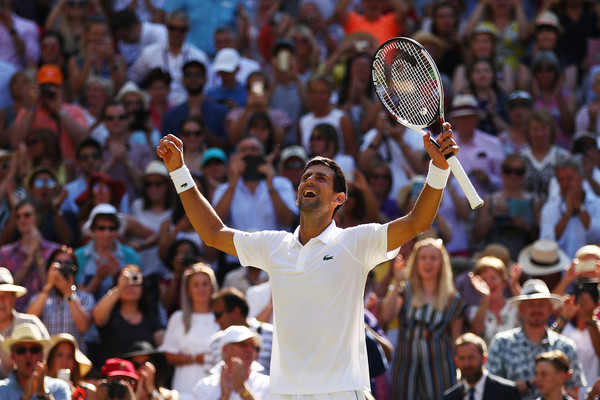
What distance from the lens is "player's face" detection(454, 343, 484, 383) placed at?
9.72 meters

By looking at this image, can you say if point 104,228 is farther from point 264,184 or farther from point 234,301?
point 234,301

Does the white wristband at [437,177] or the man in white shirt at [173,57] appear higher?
the man in white shirt at [173,57]

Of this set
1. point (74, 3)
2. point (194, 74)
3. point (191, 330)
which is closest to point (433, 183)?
point (191, 330)

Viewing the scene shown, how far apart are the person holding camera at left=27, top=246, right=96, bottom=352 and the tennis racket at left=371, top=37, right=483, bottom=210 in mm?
4912

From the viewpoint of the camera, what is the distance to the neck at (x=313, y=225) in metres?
6.66

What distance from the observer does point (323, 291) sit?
6.47 metres

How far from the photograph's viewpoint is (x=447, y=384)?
10.4m

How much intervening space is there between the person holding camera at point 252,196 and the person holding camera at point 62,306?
1.98 m

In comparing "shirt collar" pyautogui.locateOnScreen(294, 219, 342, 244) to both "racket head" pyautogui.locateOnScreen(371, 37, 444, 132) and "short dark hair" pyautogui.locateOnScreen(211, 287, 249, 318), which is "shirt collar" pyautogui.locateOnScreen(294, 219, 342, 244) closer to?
"racket head" pyautogui.locateOnScreen(371, 37, 444, 132)

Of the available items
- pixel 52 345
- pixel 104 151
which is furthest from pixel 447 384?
pixel 104 151

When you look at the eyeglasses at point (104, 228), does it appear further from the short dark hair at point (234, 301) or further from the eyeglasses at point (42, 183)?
the short dark hair at point (234, 301)

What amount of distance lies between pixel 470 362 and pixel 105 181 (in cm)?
506

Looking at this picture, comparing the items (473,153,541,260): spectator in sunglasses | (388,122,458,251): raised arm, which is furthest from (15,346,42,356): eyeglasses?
(473,153,541,260): spectator in sunglasses

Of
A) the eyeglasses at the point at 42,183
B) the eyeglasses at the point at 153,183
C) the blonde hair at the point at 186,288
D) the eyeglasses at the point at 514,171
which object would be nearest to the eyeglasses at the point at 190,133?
the eyeglasses at the point at 153,183
